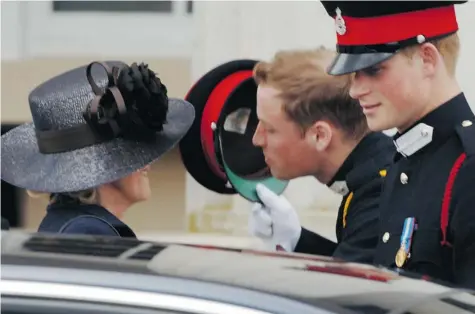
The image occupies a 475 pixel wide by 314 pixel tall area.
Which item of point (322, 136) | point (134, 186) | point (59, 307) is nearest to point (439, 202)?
point (322, 136)

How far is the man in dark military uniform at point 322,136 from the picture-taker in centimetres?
337

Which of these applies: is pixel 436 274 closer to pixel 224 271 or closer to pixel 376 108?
pixel 376 108

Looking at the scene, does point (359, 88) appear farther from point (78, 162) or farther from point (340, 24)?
point (78, 162)

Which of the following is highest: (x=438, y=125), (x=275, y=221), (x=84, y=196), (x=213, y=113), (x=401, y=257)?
(x=438, y=125)

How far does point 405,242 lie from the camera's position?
2.94m

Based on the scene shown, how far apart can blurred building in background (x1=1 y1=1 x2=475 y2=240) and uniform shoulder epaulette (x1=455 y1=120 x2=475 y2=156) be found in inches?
110

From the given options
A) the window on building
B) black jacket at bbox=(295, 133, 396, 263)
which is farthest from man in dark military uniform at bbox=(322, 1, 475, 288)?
the window on building

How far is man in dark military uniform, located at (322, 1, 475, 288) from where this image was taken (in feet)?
9.43

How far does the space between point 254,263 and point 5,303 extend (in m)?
0.52

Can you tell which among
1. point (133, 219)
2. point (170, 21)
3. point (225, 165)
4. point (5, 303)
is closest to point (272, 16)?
point (170, 21)

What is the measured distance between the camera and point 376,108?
3033 mm

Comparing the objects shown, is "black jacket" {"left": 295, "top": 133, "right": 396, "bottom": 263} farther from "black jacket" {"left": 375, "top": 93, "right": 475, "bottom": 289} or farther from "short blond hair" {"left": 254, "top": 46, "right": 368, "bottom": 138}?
"black jacket" {"left": 375, "top": 93, "right": 475, "bottom": 289}

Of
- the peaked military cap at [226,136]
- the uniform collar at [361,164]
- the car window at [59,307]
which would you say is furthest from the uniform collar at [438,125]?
the car window at [59,307]

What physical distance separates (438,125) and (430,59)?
17 cm
